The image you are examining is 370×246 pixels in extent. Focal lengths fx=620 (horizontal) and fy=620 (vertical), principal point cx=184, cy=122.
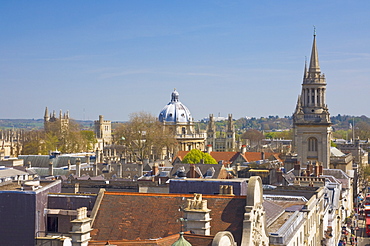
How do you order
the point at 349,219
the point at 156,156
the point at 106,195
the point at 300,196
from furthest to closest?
the point at 156,156 < the point at 349,219 < the point at 300,196 < the point at 106,195

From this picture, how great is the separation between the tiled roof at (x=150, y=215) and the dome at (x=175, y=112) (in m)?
142

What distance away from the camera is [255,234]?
25.6 m

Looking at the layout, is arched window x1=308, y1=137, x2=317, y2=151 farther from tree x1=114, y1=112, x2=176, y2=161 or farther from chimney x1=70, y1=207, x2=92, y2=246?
chimney x1=70, y1=207, x2=92, y2=246

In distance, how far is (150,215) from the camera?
27875mm

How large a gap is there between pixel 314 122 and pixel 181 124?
82.1 m

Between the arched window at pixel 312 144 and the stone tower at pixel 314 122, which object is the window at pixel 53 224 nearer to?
the stone tower at pixel 314 122

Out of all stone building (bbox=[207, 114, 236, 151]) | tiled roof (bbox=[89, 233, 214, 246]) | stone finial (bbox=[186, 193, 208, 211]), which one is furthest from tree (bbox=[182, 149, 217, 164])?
tiled roof (bbox=[89, 233, 214, 246])

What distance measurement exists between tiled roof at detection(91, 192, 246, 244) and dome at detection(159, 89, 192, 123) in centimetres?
14167

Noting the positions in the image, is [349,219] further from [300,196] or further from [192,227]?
[192,227]

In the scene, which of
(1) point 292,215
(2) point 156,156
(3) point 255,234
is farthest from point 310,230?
(2) point 156,156

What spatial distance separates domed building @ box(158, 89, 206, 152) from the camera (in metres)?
167

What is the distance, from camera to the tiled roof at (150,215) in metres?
26.3

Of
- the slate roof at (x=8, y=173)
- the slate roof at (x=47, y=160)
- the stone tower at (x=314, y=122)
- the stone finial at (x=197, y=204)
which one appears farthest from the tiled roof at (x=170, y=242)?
the stone tower at (x=314, y=122)

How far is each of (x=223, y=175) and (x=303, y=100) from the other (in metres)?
31.5
